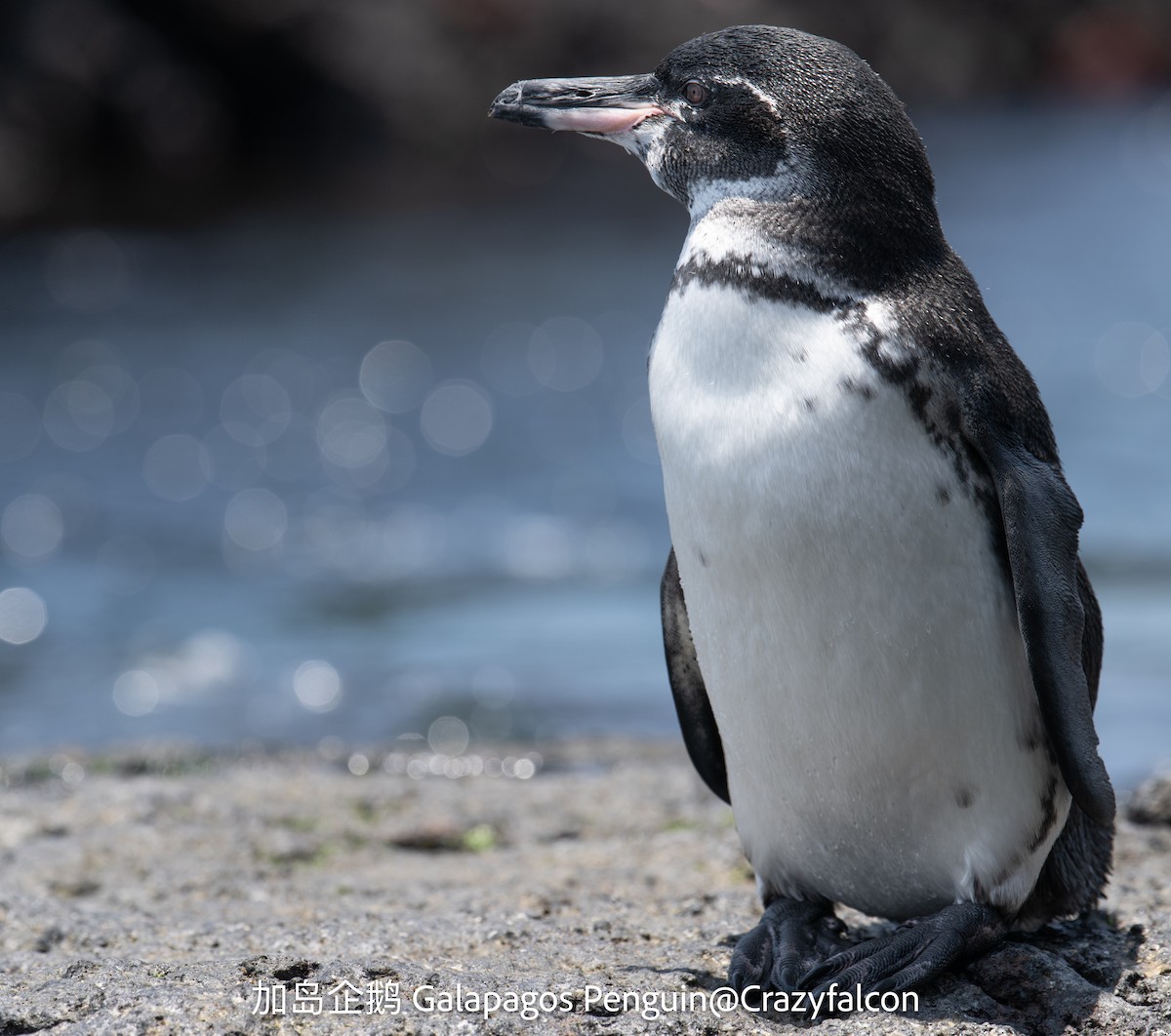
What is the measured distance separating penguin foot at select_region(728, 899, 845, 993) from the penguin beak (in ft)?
5.03

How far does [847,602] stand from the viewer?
267 centimetres

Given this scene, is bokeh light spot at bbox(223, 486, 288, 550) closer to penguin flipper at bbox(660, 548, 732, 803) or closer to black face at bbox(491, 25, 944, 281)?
penguin flipper at bbox(660, 548, 732, 803)

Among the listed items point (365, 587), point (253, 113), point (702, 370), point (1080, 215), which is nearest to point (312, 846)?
point (702, 370)

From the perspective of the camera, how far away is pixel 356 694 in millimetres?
6680

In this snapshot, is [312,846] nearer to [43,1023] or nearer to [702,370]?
[43,1023]

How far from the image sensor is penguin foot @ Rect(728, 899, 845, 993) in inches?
107

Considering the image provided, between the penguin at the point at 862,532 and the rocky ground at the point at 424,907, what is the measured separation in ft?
0.63

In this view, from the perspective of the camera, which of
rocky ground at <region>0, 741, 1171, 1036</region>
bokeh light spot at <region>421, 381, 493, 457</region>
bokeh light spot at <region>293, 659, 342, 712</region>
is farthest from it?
bokeh light spot at <region>421, 381, 493, 457</region>

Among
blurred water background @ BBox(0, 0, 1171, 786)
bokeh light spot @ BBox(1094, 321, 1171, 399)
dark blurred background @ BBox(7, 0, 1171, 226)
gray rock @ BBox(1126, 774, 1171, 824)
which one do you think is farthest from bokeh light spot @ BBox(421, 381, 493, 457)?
dark blurred background @ BBox(7, 0, 1171, 226)

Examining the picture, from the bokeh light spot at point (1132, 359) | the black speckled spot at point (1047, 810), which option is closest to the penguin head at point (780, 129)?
the black speckled spot at point (1047, 810)

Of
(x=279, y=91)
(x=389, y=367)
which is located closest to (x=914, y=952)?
(x=389, y=367)

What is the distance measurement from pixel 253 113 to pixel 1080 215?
12.2 meters

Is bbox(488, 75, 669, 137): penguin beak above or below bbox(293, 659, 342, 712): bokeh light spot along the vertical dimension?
above

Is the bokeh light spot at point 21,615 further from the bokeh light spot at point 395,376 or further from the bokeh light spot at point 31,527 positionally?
the bokeh light spot at point 395,376
